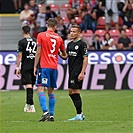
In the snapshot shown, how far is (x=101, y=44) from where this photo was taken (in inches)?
1060

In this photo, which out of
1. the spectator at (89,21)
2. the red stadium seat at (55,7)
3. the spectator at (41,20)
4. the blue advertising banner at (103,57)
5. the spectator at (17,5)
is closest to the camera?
the blue advertising banner at (103,57)

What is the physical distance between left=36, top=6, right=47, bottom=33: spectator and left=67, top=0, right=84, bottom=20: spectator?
52.7 inches

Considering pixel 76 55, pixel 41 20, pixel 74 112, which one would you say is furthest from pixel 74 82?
pixel 41 20

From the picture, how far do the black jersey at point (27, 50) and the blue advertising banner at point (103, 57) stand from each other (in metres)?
7.41

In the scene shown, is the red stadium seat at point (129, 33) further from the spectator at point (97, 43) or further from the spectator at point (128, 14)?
the spectator at point (97, 43)

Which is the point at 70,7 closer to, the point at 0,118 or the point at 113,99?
the point at 113,99

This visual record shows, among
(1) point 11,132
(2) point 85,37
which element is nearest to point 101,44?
(2) point 85,37

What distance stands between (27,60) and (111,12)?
13227mm

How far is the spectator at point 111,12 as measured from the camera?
29109mm

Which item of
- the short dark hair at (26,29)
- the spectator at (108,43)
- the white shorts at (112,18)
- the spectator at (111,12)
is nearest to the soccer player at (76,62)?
the short dark hair at (26,29)

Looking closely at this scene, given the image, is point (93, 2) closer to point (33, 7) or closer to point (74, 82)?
point (33, 7)

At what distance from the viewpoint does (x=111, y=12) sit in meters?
29.1

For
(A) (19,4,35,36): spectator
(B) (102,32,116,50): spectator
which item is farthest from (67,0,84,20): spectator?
(B) (102,32,116,50): spectator

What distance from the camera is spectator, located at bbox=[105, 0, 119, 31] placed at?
29.1m
